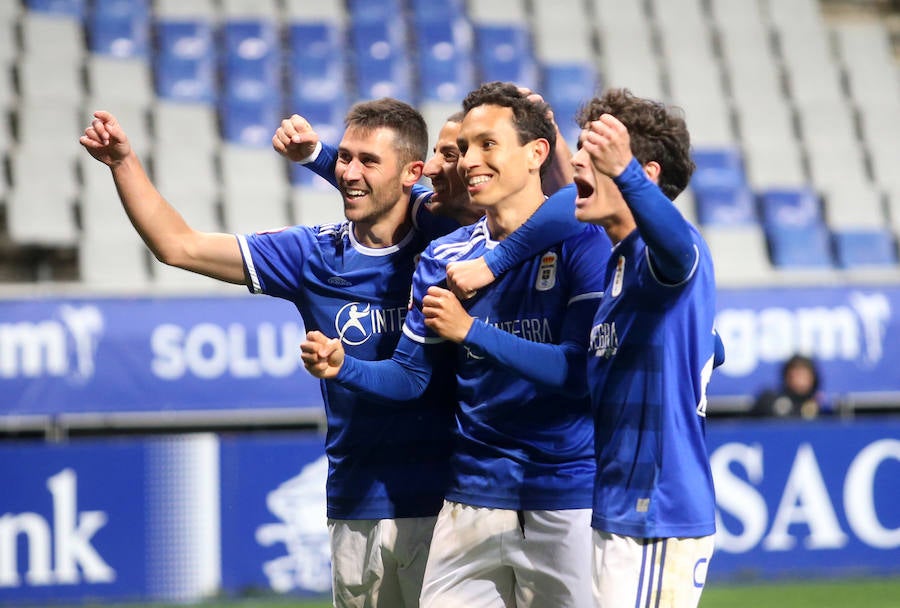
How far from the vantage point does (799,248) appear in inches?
494

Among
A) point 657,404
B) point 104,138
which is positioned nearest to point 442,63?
point 104,138

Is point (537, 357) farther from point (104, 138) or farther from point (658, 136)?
point (104, 138)

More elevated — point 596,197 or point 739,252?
point 739,252

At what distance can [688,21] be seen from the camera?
15.2 m

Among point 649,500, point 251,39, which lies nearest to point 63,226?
point 251,39

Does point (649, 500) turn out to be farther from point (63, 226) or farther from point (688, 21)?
point (688, 21)

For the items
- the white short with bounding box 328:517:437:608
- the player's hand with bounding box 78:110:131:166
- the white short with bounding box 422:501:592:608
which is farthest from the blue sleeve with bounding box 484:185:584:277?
the player's hand with bounding box 78:110:131:166

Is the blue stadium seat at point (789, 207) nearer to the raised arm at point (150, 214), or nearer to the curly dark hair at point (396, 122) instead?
the curly dark hair at point (396, 122)

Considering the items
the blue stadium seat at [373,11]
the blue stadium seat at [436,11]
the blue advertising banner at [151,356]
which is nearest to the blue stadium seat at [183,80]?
the blue stadium seat at [373,11]

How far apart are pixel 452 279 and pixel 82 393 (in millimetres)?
6492

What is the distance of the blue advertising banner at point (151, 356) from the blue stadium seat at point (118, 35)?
174 inches

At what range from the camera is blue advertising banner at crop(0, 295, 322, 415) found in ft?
31.4

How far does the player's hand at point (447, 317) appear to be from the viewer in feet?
12.1

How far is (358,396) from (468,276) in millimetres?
673
